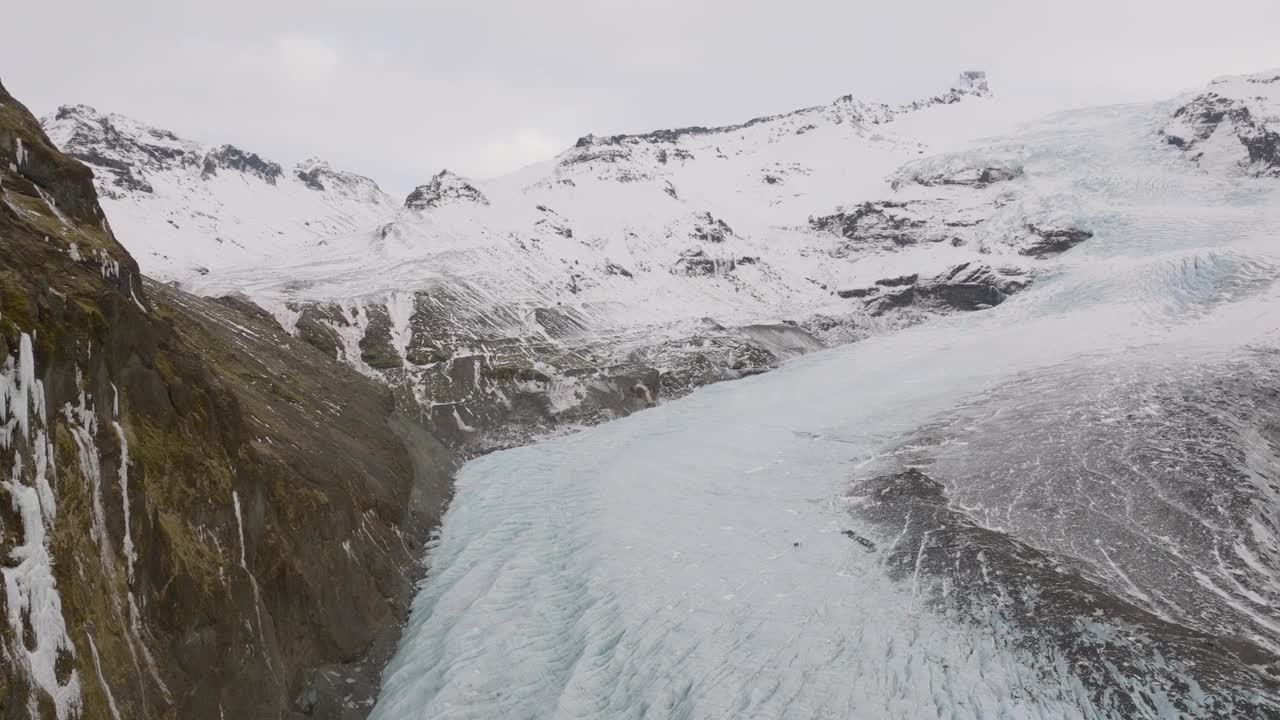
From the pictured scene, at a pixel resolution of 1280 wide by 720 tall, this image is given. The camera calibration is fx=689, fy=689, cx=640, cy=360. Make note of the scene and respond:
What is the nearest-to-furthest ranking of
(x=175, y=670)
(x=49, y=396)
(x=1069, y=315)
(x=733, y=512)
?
1. (x=49, y=396)
2. (x=175, y=670)
3. (x=733, y=512)
4. (x=1069, y=315)

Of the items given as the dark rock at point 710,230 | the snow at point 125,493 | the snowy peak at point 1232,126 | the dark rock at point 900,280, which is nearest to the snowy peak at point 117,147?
the dark rock at point 710,230

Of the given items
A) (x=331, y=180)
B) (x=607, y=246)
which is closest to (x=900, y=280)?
(x=607, y=246)

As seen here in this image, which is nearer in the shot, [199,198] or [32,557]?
[32,557]

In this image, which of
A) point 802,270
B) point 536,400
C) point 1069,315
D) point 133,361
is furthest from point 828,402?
point 802,270

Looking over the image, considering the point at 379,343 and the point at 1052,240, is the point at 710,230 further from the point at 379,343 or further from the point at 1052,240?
the point at 379,343

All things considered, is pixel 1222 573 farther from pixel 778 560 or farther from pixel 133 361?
pixel 133 361

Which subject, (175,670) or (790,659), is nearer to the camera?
(175,670)

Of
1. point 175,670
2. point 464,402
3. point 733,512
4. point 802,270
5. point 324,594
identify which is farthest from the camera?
point 802,270
